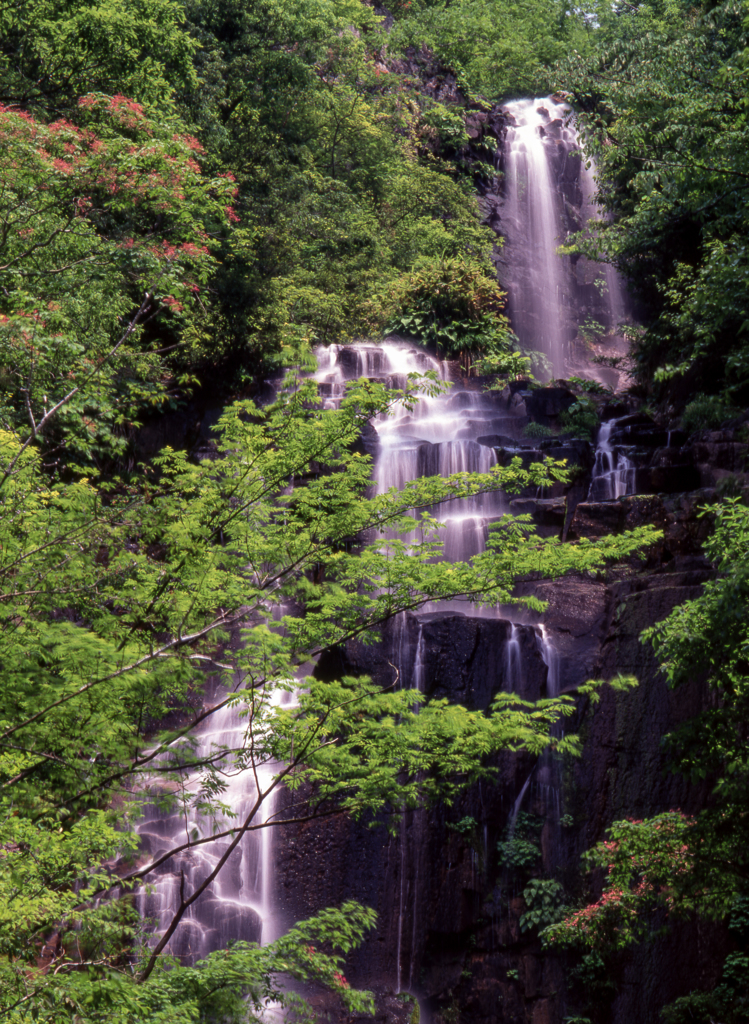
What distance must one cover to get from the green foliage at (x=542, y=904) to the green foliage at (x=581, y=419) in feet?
33.0

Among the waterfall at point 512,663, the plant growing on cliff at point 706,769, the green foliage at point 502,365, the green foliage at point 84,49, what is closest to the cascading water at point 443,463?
the waterfall at point 512,663

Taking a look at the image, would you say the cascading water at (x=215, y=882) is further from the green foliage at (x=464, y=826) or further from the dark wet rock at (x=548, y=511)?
the dark wet rock at (x=548, y=511)

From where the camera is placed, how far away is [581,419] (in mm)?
18375

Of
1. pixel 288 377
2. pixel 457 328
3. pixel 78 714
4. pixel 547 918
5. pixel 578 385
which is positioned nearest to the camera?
pixel 78 714

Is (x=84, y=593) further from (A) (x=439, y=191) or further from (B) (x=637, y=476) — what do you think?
(A) (x=439, y=191)

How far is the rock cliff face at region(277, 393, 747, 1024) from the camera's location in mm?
10172

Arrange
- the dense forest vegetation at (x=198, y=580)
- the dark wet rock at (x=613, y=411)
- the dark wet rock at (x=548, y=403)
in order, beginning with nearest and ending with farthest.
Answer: the dense forest vegetation at (x=198, y=580) → the dark wet rock at (x=548, y=403) → the dark wet rock at (x=613, y=411)

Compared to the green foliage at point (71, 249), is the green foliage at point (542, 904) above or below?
below

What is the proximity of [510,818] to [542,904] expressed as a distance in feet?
3.75

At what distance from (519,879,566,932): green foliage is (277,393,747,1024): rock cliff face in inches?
5.7

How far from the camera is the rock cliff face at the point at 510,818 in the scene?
33.4 ft

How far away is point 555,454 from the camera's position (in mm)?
15414

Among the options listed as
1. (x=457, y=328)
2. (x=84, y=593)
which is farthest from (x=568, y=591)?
(x=457, y=328)

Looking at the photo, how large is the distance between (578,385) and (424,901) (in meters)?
14.6
